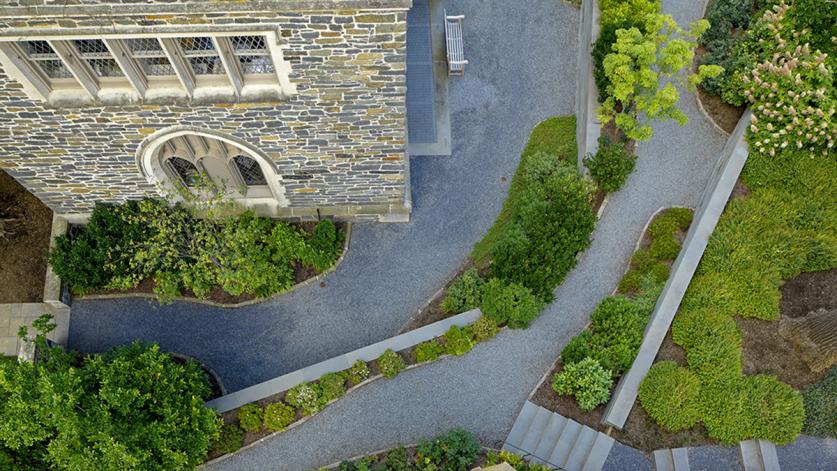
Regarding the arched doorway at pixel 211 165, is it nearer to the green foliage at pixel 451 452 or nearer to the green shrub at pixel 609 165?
the green foliage at pixel 451 452

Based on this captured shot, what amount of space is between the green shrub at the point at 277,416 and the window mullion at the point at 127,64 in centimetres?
994

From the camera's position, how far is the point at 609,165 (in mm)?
21219

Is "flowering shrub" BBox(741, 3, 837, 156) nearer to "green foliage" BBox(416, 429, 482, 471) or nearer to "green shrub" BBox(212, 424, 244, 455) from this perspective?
"green foliage" BBox(416, 429, 482, 471)

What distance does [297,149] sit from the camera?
18031mm

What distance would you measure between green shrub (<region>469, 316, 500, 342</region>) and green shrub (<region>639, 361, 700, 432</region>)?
4796mm

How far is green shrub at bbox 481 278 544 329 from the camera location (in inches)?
783

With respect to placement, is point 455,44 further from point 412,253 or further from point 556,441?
point 556,441

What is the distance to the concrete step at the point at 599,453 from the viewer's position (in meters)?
18.6

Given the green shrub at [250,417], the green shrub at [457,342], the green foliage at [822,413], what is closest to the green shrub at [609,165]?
the green shrub at [457,342]

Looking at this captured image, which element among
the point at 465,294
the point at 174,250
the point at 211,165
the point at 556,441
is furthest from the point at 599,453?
the point at 211,165

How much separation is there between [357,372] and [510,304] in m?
5.32

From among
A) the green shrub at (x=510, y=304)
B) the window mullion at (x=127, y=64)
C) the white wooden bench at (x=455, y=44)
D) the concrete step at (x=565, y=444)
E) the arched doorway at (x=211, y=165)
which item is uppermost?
the white wooden bench at (x=455, y=44)

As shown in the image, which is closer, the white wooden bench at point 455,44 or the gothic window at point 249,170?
the gothic window at point 249,170

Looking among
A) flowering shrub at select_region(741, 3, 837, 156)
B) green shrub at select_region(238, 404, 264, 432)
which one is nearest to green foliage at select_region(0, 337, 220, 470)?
green shrub at select_region(238, 404, 264, 432)
